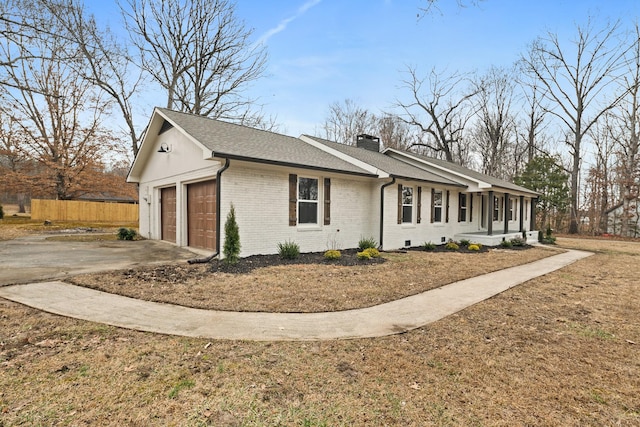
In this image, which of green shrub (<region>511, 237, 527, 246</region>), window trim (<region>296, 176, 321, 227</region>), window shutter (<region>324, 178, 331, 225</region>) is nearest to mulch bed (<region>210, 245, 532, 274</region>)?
window trim (<region>296, 176, 321, 227</region>)

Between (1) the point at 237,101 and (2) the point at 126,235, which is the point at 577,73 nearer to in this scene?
(1) the point at 237,101

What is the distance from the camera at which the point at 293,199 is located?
10281mm

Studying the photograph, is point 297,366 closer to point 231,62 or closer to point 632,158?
point 231,62

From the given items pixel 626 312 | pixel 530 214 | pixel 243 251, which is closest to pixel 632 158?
pixel 530 214

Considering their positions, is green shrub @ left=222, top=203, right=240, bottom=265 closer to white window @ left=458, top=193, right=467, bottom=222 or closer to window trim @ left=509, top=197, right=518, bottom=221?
white window @ left=458, top=193, right=467, bottom=222

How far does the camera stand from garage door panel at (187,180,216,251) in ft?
32.8

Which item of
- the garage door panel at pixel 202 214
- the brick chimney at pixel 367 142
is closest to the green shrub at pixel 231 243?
the garage door panel at pixel 202 214

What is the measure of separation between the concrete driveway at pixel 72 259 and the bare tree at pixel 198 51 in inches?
575

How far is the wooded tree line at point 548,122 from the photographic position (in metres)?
24.1

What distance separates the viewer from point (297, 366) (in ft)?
10.5

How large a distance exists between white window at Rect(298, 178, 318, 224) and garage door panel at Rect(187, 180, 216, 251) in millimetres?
2713

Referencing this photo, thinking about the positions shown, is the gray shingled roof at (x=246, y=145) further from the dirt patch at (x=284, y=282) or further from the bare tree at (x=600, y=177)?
the bare tree at (x=600, y=177)

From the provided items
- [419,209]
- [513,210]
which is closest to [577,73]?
[513,210]

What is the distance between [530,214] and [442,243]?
11.6 m
